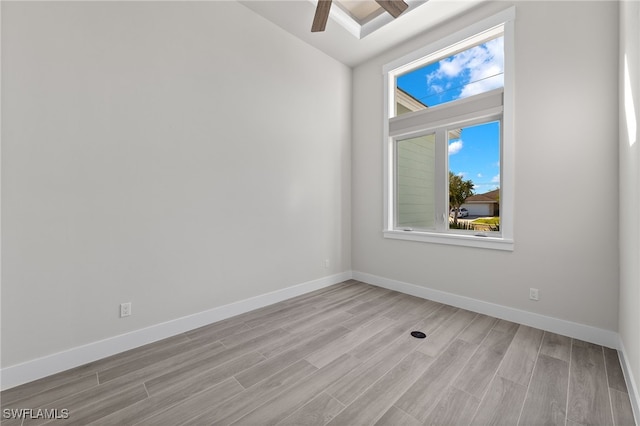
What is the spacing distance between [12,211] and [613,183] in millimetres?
4472

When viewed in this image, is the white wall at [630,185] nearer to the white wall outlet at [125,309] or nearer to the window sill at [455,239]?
the window sill at [455,239]

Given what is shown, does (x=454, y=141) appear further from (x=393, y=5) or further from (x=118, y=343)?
(x=118, y=343)

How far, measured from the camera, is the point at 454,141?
11.0 ft

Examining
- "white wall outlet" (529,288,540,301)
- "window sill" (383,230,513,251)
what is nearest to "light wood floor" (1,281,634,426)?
"white wall outlet" (529,288,540,301)

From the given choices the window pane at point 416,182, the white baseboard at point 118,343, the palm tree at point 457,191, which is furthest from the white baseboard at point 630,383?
the white baseboard at point 118,343

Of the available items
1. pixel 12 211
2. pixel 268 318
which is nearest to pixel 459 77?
pixel 268 318

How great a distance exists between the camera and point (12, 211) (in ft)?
5.73

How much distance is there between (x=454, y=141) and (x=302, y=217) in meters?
2.18

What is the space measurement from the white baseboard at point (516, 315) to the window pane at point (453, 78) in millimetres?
2381

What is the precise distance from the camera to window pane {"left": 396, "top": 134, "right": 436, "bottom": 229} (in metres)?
3.54

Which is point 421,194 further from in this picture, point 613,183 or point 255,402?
point 255,402

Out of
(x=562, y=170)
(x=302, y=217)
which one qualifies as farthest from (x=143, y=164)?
(x=562, y=170)
